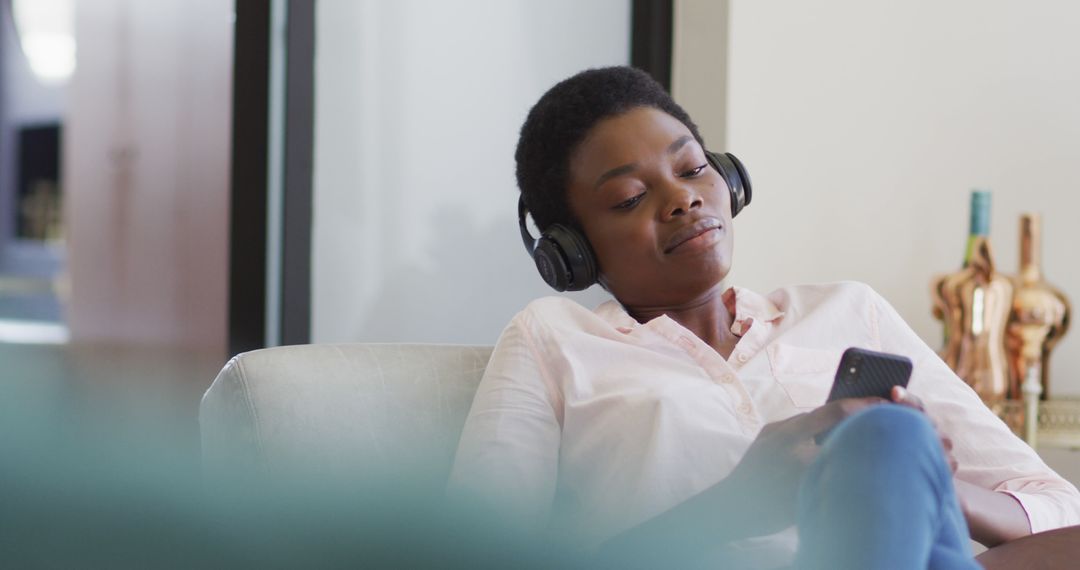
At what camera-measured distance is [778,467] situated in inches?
32.4

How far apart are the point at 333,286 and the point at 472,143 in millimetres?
442

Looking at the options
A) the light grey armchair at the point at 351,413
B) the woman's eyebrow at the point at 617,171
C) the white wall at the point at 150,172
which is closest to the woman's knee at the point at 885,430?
the light grey armchair at the point at 351,413

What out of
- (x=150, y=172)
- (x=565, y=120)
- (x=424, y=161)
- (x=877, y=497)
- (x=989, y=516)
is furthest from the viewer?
(x=150, y=172)

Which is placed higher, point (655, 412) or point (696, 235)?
point (696, 235)

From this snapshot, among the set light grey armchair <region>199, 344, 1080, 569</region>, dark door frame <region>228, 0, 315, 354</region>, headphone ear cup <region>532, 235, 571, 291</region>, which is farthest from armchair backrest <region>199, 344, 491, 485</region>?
dark door frame <region>228, 0, 315, 354</region>

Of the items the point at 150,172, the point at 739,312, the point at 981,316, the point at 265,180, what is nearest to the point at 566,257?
the point at 739,312

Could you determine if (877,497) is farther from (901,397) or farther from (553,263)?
(553,263)

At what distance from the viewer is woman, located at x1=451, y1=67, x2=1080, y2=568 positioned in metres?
0.94

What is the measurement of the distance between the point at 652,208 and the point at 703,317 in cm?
14

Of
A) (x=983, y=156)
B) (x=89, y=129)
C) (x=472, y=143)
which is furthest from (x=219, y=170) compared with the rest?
(x=983, y=156)

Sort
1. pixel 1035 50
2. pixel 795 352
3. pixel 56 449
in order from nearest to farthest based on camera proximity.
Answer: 1. pixel 56 449
2. pixel 795 352
3. pixel 1035 50

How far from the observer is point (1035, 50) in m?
2.54

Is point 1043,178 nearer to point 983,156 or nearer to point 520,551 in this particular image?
point 983,156

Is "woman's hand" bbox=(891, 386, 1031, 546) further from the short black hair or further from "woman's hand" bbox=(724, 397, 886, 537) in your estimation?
the short black hair
